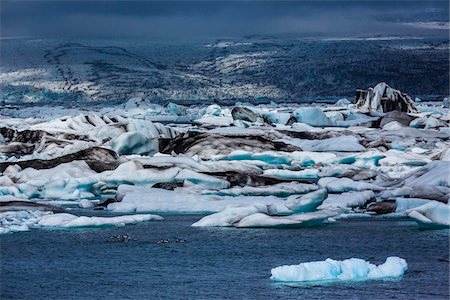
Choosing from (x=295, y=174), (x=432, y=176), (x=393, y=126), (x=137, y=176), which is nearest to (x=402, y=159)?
(x=295, y=174)

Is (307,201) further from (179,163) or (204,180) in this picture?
(179,163)

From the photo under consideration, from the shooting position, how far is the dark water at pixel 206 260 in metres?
7.28

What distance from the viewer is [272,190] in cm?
1379

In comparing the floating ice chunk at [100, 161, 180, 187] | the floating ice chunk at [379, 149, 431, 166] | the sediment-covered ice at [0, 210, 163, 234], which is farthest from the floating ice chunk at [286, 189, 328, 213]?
the floating ice chunk at [379, 149, 431, 166]

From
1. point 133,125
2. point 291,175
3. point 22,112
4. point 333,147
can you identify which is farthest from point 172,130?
point 22,112

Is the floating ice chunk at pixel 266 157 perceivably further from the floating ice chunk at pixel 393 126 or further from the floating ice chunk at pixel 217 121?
the floating ice chunk at pixel 217 121

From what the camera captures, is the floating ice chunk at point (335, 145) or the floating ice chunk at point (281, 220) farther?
the floating ice chunk at point (335, 145)

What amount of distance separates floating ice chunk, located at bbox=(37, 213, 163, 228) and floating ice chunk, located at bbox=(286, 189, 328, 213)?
192cm

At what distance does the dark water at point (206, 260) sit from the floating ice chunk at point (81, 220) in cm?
20

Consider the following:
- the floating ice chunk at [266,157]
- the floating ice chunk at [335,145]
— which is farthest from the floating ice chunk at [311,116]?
the floating ice chunk at [266,157]

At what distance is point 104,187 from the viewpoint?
14695mm

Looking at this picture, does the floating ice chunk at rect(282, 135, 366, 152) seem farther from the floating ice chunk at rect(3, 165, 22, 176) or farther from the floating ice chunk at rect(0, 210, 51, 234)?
the floating ice chunk at rect(0, 210, 51, 234)

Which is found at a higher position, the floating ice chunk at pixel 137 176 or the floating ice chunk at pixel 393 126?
the floating ice chunk at pixel 137 176

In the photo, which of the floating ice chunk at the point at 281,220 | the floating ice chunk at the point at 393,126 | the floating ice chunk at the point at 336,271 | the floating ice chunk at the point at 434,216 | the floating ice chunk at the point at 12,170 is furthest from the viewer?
the floating ice chunk at the point at 393,126
